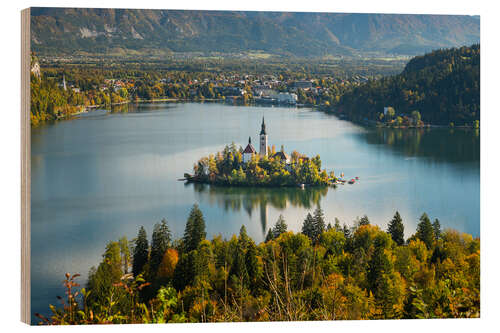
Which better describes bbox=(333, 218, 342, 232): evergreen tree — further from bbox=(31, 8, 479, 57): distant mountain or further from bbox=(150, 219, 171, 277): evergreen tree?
bbox=(31, 8, 479, 57): distant mountain

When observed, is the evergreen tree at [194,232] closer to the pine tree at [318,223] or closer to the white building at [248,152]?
the white building at [248,152]

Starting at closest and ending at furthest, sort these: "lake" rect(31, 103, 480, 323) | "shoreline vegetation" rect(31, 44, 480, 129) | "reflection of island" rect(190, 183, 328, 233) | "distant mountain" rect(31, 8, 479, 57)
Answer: "lake" rect(31, 103, 480, 323) → "distant mountain" rect(31, 8, 479, 57) → "reflection of island" rect(190, 183, 328, 233) → "shoreline vegetation" rect(31, 44, 480, 129)

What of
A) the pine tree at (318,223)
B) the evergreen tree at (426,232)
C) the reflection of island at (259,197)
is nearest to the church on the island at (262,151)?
the reflection of island at (259,197)

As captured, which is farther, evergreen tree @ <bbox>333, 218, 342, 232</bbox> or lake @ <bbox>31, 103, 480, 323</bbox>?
evergreen tree @ <bbox>333, 218, 342, 232</bbox>

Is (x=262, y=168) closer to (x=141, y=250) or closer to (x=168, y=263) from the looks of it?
(x=168, y=263)

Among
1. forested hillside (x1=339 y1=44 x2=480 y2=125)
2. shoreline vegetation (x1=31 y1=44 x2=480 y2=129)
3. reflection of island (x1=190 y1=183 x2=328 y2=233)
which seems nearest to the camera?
reflection of island (x1=190 y1=183 x2=328 y2=233)

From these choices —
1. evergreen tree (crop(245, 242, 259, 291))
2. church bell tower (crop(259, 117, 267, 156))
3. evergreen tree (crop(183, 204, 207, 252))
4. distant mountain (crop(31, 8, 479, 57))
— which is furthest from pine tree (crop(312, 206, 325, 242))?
distant mountain (crop(31, 8, 479, 57))
